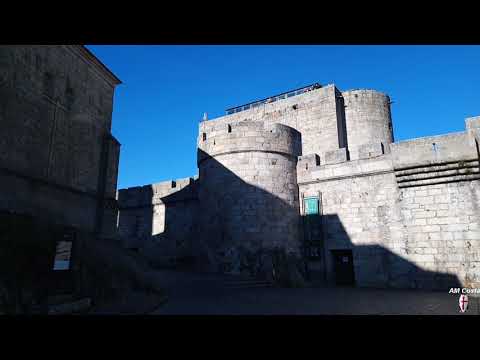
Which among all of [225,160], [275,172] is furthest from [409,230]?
[225,160]

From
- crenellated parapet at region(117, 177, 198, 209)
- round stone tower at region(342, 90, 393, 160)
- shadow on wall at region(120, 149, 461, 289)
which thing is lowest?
shadow on wall at region(120, 149, 461, 289)

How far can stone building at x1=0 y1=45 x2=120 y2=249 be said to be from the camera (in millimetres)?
9352

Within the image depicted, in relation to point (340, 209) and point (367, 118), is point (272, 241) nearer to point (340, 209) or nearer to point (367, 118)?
point (340, 209)

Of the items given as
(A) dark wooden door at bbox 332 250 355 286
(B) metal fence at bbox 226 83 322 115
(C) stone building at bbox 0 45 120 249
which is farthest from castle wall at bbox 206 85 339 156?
(C) stone building at bbox 0 45 120 249

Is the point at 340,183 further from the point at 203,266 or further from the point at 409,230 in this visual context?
the point at 203,266

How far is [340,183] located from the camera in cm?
1430

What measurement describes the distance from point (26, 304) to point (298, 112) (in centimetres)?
1934

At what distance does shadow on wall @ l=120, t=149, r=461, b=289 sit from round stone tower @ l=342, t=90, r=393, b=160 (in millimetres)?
8348

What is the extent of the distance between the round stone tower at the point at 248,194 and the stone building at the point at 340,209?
0.04 meters

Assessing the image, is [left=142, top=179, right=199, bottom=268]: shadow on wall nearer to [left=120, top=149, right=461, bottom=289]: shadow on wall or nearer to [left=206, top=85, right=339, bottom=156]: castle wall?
[left=120, top=149, right=461, bottom=289]: shadow on wall

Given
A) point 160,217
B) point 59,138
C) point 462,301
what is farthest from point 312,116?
point 462,301

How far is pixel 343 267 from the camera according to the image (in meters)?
13.8

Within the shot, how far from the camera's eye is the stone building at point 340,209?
11703mm
